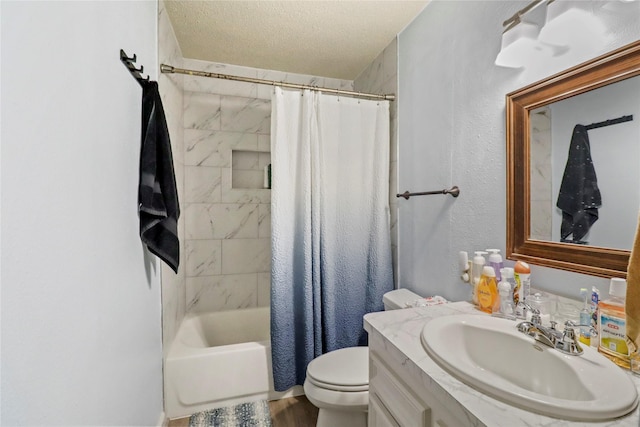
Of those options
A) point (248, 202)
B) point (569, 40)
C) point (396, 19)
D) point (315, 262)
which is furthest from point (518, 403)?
point (248, 202)

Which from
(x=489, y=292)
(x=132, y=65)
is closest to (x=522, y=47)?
(x=489, y=292)

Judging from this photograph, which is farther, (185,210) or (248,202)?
(248,202)

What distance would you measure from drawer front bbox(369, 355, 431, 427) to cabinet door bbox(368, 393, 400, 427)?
0.01 meters

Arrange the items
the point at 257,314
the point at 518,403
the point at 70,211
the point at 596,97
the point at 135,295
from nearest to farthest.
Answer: the point at 518,403 → the point at 70,211 → the point at 596,97 → the point at 135,295 → the point at 257,314

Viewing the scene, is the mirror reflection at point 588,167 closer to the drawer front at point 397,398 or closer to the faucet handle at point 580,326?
the faucet handle at point 580,326

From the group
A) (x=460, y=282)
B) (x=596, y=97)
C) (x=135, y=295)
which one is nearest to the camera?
(x=596, y=97)

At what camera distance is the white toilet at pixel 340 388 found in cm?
129

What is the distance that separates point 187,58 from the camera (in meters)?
2.29

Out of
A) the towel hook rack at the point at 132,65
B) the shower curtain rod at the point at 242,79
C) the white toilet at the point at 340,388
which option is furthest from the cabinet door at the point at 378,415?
the shower curtain rod at the point at 242,79

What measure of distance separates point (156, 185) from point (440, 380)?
4.13 ft

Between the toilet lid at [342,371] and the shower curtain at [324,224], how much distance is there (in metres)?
0.30

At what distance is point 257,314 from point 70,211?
6.31 ft

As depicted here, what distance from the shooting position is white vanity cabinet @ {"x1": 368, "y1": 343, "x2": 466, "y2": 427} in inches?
27.3

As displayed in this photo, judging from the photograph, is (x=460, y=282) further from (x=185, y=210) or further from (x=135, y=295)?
(x=185, y=210)
